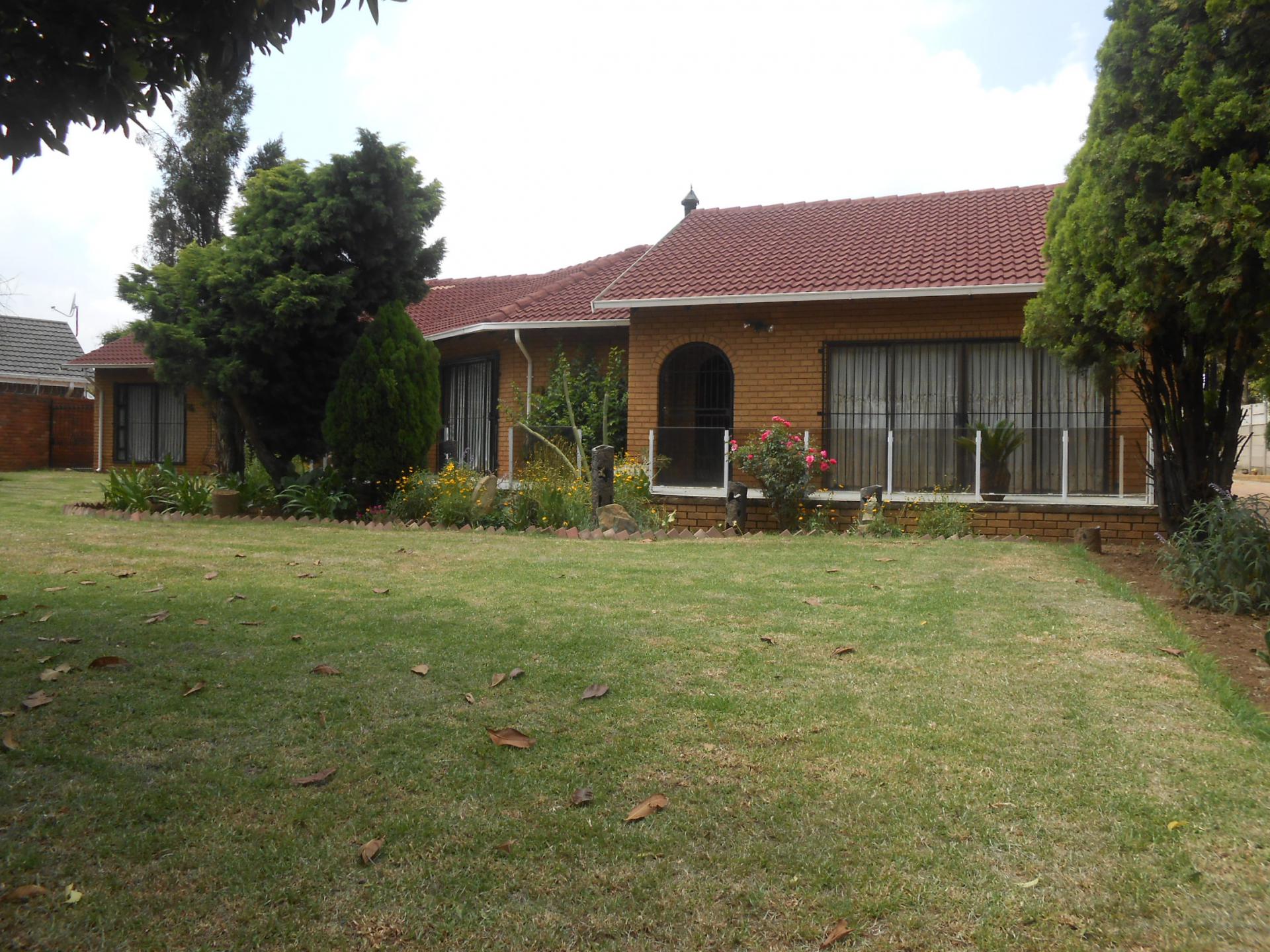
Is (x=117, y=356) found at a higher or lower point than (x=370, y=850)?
higher

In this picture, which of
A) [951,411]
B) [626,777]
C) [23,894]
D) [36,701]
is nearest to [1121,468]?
[951,411]

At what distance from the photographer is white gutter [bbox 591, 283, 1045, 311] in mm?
11945

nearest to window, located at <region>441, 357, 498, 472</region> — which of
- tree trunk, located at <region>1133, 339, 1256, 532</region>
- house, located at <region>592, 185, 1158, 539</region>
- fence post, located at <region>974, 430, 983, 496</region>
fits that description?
house, located at <region>592, 185, 1158, 539</region>

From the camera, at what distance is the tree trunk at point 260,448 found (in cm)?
1295

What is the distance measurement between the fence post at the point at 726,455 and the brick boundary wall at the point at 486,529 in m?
0.43

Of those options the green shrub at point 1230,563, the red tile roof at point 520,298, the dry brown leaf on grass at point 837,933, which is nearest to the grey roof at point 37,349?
the red tile roof at point 520,298

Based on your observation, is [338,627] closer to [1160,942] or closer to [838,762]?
[838,762]

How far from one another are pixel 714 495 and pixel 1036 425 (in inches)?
164

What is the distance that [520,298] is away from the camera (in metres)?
17.9

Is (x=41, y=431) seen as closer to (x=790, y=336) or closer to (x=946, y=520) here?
(x=790, y=336)

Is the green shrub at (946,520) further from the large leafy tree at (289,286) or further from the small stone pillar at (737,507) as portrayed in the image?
the large leafy tree at (289,286)

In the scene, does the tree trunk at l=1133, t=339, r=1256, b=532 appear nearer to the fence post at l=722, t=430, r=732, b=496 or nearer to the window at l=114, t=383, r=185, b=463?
the fence post at l=722, t=430, r=732, b=496

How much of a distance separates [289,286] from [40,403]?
16826 mm

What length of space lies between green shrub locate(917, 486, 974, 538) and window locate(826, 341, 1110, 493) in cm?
113
